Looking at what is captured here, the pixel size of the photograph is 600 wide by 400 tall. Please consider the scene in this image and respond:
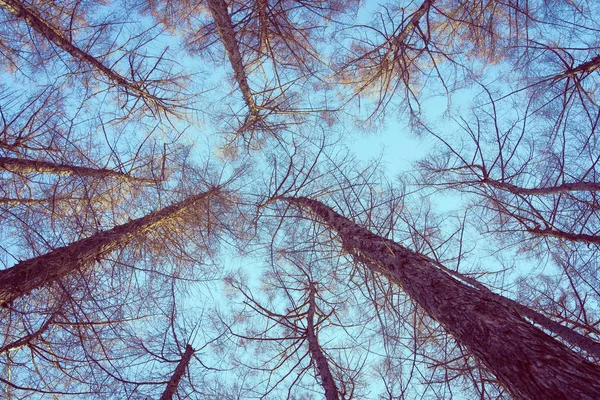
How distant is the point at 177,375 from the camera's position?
320 centimetres

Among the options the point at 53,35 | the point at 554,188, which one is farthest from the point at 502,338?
the point at 53,35

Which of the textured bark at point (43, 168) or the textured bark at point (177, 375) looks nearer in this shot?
the textured bark at point (177, 375)

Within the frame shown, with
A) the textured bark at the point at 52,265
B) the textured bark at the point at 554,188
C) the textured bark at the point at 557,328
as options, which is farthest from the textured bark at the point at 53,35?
the textured bark at the point at 554,188

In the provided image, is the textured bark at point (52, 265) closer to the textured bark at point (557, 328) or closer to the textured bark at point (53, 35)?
the textured bark at point (53, 35)

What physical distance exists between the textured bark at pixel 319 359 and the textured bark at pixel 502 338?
1.39 metres

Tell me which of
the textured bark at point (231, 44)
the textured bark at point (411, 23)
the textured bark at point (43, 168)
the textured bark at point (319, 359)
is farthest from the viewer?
the textured bark at point (231, 44)

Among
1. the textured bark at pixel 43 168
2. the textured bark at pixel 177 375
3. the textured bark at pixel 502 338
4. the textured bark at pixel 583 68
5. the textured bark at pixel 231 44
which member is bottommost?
the textured bark at pixel 502 338

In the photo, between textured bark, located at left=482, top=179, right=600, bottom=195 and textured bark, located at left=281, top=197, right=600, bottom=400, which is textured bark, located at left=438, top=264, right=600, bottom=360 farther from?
textured bark, located at left=482, top=179, right=600, bottom=195

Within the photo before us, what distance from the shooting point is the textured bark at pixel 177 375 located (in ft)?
10.1

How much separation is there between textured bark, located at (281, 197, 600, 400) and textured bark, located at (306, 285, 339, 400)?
1387 mm

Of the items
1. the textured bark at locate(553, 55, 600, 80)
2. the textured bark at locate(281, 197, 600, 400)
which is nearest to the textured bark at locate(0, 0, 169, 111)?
the textured bark at locate(281, 197, 600, 400)

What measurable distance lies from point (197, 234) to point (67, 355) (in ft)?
7.24

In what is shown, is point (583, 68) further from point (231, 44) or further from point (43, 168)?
point (43, 168)

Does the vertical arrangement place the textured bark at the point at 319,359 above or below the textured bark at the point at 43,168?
below
